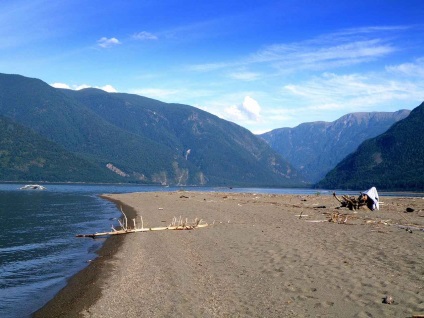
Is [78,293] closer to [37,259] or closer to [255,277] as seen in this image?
[255,277]

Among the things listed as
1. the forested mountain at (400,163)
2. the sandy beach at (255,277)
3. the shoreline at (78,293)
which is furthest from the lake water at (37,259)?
the forested mountain at (400,163)

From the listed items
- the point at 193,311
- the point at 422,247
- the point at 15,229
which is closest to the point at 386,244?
the point at 422,247

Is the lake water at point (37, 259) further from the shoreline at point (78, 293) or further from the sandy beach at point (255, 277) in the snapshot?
the sandy beach at point (255, 277)

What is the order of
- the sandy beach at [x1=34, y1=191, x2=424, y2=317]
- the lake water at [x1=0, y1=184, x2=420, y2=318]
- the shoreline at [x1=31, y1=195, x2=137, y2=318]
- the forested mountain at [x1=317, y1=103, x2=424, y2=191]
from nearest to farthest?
the sandy beach at [x1=34, y1=191, x2=424, y2=317], the shoreline at [x1=31, y1=195, x2=137, y2=318], the lake water at [x1=0, y1=184, x2=420, y2=318], the forested mountain at [x1=317, y1=103, x2=424, y2=191]

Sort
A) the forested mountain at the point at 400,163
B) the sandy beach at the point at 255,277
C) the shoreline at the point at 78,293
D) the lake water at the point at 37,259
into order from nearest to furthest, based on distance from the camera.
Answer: the sandy beach at the point at 255,277 → the shoreline at the point at 78,293 → the lake water at the point at 37,259 → the forested mountain at the point at 400,163

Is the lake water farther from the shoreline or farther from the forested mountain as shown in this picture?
the forested mountain

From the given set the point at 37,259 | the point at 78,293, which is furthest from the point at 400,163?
the point at 78,293

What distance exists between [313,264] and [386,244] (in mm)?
5400

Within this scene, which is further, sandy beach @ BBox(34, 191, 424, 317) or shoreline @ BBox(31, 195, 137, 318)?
shoreline @ BBox(31, 195, 137, 318)

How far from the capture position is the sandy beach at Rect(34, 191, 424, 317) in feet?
31.6

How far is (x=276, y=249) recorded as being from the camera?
655 inches

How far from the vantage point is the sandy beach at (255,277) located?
31.6ft

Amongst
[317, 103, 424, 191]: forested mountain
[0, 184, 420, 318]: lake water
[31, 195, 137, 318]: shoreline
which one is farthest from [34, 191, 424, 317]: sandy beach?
[317, 103, 424, 191]: forested mountain

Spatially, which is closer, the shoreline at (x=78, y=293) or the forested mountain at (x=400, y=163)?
the shoreline at (x=78, y=293)
